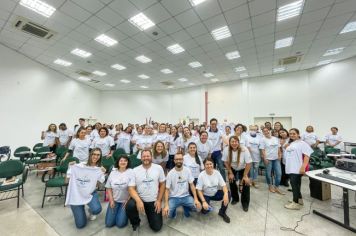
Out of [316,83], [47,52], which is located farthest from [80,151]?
[316,83]

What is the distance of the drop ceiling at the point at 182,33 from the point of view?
392 cm

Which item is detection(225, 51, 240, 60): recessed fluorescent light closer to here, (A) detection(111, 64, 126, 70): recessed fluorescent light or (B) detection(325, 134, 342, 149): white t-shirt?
(B) detection(325, 134, 342, 149): white t-shirt

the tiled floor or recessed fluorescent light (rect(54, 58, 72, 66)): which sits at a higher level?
recessed fluorescent light (rect(54, 58, 72, 66))

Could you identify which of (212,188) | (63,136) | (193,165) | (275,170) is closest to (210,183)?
(212,188)

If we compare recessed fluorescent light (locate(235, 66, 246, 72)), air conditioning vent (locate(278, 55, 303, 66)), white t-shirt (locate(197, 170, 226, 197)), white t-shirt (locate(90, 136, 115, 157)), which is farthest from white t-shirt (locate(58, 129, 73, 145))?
air conditioning vent (locate(278, 55, 303, 66))

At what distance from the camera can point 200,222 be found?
8.20 ft

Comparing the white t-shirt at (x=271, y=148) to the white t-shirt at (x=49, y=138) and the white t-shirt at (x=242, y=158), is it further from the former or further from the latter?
the white t-shirt at (x=49, y=138)

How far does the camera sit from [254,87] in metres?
9.97

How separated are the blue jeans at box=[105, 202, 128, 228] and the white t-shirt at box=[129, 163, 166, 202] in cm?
36

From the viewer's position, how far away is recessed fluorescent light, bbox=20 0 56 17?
385cm

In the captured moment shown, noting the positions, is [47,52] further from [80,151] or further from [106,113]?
[106,113]

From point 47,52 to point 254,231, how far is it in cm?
843

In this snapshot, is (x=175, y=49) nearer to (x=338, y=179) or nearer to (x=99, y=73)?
(x=99, y=73)

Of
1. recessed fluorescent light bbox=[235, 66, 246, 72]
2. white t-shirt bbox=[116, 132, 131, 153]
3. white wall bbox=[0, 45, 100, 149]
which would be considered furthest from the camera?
recessed fluorescent light bbox=[235, 66, 246, 72]
